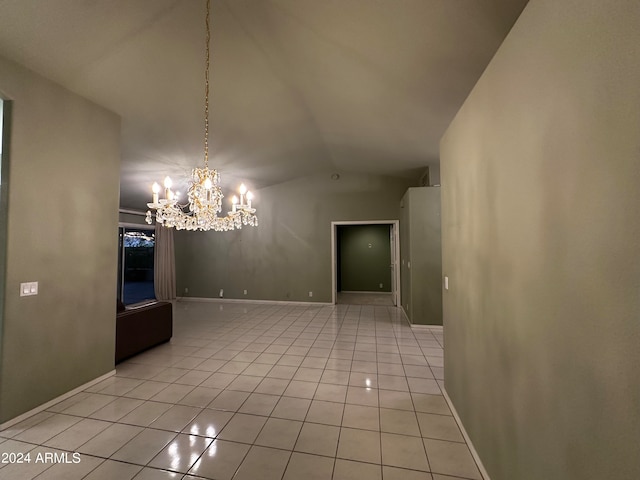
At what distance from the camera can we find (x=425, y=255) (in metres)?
4.80

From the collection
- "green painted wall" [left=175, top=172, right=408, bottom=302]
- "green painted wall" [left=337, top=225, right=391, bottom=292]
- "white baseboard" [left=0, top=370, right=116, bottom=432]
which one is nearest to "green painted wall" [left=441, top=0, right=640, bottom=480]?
"white baseboard" [left=0, top=370, right=116, bottom=432]

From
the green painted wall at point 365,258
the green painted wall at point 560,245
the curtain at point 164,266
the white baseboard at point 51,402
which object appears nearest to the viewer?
the green painted wall at point 560,245

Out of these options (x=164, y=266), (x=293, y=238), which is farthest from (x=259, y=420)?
(x=164, y=266)

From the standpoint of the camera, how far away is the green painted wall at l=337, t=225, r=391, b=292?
866cm

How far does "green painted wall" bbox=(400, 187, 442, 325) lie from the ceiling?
97cm

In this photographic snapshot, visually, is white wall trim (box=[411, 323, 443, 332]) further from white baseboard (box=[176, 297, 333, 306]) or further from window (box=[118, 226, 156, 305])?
window (box=[118, 226, 156, 305])

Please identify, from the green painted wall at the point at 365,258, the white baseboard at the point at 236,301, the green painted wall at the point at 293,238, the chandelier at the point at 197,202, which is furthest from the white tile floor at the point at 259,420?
the green painted wall at the point at 365,258

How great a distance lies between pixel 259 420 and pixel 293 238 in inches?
197

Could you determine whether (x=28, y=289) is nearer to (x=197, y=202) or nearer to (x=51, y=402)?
(x=51, y=402)

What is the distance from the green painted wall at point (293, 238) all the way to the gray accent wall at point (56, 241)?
4.13m

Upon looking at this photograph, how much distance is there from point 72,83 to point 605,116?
12.3 ft

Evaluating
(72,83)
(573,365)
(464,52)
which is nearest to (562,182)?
(573,365)

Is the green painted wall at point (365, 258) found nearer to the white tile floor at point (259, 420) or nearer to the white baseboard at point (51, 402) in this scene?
the white tile floor at point (259, 420)

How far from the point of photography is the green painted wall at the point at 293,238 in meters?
6.68
